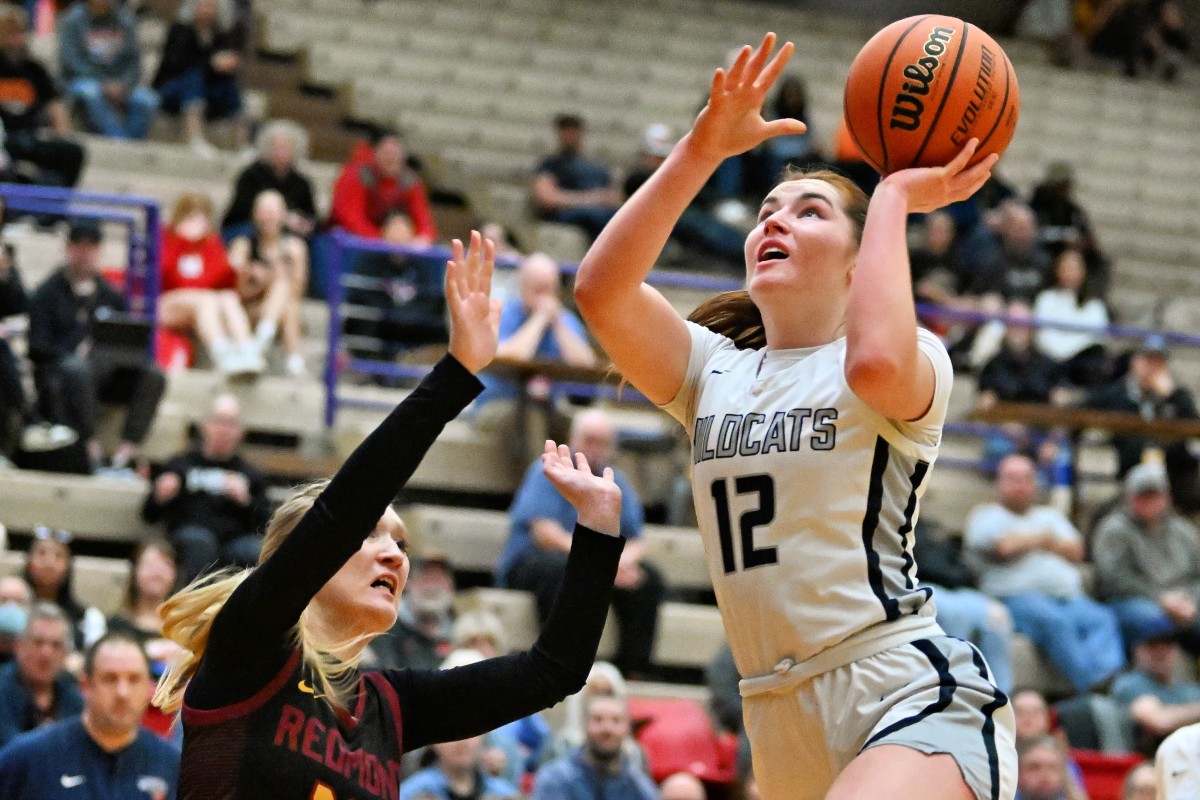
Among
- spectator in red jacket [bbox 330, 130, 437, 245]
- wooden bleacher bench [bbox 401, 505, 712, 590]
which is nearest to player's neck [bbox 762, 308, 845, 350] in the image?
wooden bleacher bench [bbox 401, 505, 712, 590]

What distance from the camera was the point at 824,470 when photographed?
3.45m

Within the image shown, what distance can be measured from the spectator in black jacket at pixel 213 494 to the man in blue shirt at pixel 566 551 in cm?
127

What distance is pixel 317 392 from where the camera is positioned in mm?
10898

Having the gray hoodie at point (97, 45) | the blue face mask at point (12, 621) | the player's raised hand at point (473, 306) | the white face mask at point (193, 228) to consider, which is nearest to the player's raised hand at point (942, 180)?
the player's raised hand at point (473, 306)

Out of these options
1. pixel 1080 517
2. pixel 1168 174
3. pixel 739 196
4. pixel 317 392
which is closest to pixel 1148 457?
pixel 1080 517

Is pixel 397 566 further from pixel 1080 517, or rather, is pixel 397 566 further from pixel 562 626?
pixel 1080 517

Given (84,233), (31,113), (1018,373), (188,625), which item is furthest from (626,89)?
(188,625)

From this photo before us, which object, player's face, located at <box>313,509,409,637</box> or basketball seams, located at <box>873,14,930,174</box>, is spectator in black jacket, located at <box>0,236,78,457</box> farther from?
basketball seams, located at <box>873,14,930,174</box>

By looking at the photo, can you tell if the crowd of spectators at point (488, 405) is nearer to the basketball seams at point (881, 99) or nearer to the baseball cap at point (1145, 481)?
the baseball cap at point (1145, 481)

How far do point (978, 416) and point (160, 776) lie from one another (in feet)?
18.9

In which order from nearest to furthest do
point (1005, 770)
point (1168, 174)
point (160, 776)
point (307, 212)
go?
point (1005, 770), point (160, 776), point (307, 212), point (1168, 174)

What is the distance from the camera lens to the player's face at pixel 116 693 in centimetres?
628

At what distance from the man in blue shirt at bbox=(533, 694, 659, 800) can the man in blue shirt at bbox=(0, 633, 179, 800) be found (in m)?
1.72

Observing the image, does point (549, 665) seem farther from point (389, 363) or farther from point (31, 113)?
point (31, 113)
